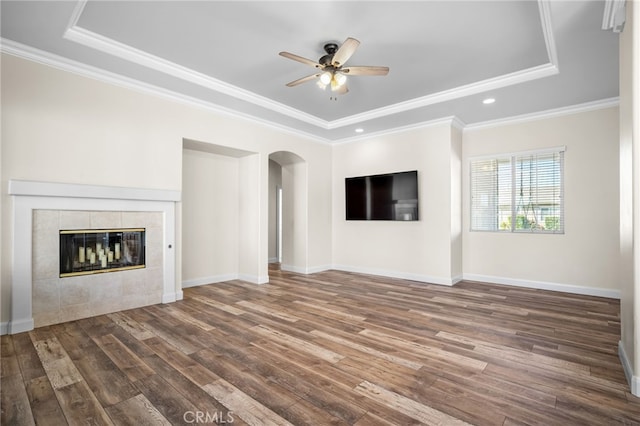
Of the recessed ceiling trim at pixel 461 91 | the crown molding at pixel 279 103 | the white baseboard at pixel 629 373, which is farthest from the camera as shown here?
the recessed ceiling trim at pixel 461 91

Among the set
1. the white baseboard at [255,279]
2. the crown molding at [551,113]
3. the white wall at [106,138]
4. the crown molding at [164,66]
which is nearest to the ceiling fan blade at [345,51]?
the crown molding at [164,66]

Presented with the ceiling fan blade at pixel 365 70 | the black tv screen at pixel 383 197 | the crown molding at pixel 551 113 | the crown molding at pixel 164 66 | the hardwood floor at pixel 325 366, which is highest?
the crown molding at pixel 164 66

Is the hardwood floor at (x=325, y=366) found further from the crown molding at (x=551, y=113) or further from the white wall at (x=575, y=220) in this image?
the crown molding at (x=551, y=113)

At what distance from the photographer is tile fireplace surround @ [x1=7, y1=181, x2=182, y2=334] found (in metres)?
3.17

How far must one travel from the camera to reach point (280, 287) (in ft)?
17.2

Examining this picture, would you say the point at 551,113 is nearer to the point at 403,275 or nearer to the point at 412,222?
the point at 412,222

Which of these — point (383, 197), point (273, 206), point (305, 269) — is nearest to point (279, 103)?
point (383, 197)

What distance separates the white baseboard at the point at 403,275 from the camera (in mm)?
5406

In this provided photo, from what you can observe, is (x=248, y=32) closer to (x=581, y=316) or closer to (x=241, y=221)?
(x=241, y=221)

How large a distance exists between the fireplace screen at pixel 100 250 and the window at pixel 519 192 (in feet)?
17.8

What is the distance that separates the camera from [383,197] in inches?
241

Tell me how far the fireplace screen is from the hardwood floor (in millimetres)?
592

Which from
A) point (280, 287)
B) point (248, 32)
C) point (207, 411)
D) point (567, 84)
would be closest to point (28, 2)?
point (248, 32)

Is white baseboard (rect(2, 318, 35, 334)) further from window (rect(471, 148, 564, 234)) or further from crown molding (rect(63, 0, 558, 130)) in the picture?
window (rect(471, 148, 564, 234))
